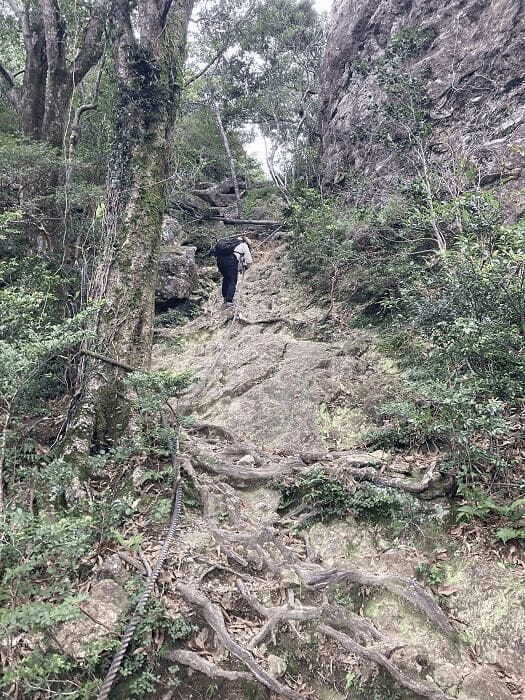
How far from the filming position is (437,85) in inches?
402

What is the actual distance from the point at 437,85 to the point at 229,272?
633 centimetres

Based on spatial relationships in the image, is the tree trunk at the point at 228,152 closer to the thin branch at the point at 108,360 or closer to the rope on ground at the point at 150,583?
the thin branch at the point at 108,360

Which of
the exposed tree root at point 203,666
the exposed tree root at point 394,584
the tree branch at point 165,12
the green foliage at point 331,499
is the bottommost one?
the exposed tree root at point 203,666

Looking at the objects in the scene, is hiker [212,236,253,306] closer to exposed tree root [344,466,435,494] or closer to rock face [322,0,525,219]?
rock face [322,0,525,219]

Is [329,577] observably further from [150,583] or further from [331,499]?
[150,583]

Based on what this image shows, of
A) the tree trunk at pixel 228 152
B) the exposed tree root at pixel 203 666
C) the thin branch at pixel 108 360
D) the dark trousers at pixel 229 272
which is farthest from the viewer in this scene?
the tree trunk at pixel 228 152

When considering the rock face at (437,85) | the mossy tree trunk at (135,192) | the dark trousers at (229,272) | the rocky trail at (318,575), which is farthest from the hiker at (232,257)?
the rocky trail at (318,575)

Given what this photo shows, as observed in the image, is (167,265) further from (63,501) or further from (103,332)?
(63,501)

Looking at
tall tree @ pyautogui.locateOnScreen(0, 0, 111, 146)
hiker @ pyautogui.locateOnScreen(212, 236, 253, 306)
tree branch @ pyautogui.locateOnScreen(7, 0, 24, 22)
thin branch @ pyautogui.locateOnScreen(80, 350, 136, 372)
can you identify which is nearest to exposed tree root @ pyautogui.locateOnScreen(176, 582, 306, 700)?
thin branch @ pyautogui.locateOnScreen(80, 350, 136, 372)

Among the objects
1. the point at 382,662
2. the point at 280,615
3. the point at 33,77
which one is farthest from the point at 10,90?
the point at 382,662

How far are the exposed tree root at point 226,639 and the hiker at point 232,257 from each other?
715cm

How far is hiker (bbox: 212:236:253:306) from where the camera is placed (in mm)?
9328

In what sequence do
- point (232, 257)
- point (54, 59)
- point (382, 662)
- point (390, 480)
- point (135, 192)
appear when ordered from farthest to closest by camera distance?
point (232, 257)
point (54, 59)
point (135, 192)
point (390, 480)
point (382, 662)

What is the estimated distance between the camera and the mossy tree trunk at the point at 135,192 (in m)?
4.91
